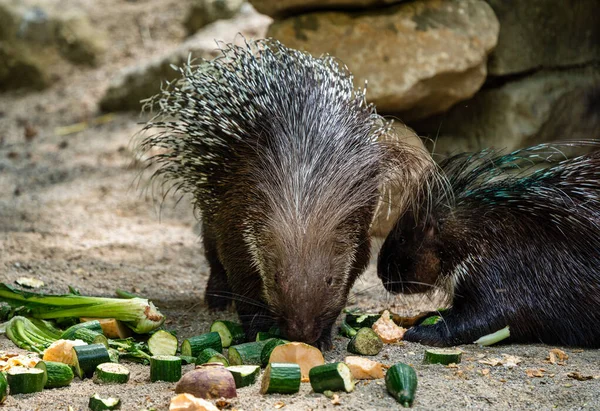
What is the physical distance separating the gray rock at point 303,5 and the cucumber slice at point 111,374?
3100 millimetres

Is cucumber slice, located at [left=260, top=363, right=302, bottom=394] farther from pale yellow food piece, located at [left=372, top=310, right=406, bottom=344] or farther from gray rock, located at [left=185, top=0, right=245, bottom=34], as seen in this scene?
gray rock, located at [left=185, top=0, right=245, bottom=34]

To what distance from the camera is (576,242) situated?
3.21 m

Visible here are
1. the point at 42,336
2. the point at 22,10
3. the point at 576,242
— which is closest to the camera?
the point at 42,336

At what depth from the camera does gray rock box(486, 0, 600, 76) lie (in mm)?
5480

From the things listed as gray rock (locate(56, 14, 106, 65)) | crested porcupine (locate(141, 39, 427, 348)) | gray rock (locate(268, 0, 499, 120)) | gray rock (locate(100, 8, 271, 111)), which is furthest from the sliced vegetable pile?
gray rock (locate(56, 14, 106, 65))

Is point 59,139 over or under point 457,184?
over

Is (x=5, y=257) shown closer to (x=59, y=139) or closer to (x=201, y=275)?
(x=201, y=275)

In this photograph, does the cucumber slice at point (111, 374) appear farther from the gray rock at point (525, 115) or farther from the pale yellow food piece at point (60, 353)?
the gray rock at point (525, 115)

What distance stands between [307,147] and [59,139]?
4769 millimetres

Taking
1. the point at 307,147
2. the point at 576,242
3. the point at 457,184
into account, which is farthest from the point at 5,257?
the point at 576,242

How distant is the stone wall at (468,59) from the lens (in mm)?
4984

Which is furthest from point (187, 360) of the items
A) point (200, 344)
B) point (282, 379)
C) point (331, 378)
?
point (331, 378)

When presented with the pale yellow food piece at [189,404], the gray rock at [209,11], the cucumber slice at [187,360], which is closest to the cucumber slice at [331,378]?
the pale yellow food piece at [189,404]

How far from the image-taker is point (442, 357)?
282 centimetres
